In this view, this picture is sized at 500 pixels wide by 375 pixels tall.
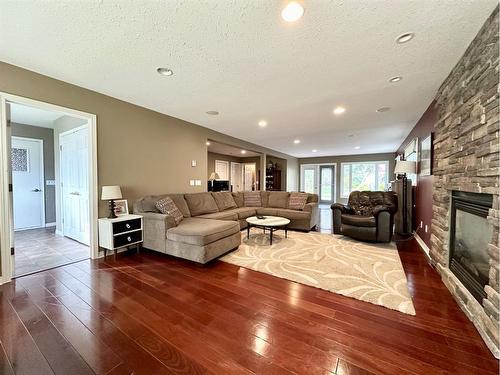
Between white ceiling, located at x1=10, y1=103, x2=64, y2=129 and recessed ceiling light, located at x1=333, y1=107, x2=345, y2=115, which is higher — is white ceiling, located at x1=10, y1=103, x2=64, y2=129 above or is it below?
above

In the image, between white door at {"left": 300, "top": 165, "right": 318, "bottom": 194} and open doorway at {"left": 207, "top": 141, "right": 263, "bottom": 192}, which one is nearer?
open doorway at {"left": 207, "top": 141, "right": 263, "bottom": 192}

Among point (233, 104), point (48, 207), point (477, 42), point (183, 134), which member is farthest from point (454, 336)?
point (48, 207)

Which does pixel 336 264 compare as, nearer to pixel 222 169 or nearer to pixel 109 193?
pixel 109 193

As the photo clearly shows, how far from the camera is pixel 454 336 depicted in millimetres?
1533

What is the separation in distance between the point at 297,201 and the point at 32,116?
582 cm

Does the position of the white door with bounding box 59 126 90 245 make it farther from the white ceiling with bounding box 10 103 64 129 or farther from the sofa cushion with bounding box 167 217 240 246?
the sofa cushion with bounding box 167 217 240 246

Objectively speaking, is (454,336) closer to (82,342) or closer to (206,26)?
(82,342)

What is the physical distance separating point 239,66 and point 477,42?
7.02ft

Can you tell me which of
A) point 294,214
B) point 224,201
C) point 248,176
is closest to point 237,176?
point 248,176

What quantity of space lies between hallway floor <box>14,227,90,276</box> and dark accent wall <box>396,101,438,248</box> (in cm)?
525

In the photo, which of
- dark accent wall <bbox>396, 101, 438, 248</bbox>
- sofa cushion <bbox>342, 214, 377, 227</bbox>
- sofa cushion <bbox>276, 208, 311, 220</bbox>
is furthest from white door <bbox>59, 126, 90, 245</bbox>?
dark accent wall <bbox>396, 101, 438, 248</bbox>

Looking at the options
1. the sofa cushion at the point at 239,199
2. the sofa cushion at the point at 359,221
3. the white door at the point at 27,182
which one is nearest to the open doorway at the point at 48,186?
the white door at the point at 27,182

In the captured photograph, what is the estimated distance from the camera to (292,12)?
1562 millimetres

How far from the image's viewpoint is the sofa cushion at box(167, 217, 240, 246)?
2.74m
